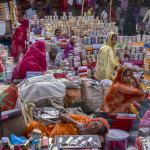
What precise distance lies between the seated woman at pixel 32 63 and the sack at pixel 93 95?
992 mm

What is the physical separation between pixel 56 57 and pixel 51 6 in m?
9.59

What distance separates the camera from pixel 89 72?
21.5 ft

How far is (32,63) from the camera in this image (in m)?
5.11

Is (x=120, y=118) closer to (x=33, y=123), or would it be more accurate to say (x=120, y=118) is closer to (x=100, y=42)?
(x=33, y=123)

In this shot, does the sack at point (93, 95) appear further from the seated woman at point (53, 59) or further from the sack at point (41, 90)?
the seated woman at point (53, 59)

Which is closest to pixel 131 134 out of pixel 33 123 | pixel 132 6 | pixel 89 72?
pixel 33 123

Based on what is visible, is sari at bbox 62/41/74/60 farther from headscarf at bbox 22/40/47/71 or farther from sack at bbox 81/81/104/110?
sack at bbox 81/81/104/110

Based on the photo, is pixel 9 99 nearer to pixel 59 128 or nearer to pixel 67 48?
pixel 59 128

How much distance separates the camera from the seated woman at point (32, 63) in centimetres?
506

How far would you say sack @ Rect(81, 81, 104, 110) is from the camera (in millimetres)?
5047

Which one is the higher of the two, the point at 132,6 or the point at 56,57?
the point at 132,6

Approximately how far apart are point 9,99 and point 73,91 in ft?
6.41

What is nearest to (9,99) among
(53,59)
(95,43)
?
(53,59)

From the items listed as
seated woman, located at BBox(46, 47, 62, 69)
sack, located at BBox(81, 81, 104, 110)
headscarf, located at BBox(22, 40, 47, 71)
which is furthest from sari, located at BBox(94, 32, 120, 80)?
headscarf, located at BBox(22, 40, 47, 71)
